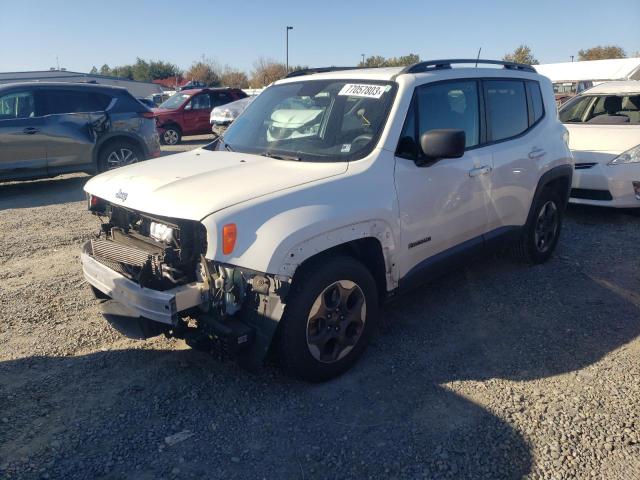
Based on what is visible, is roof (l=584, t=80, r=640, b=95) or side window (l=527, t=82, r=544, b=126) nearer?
side window (l=527, t=82, r=544, b=126)

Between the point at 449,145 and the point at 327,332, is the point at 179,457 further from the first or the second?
the point at 449,145

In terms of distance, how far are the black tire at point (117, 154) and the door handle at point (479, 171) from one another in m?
7.28

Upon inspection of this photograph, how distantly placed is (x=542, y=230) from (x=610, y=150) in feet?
8.40

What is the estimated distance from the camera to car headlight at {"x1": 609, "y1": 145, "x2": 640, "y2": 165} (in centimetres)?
683

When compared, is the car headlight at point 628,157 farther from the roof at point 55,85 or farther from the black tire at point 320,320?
the roof at point 55,85

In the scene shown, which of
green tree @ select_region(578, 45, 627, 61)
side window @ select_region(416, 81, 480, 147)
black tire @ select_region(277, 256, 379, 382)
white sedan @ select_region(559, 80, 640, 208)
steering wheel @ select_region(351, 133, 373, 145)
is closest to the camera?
black tire @ select_region(277, 256, 379, 382)

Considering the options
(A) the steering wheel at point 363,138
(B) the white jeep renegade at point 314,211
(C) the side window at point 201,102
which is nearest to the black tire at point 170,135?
(C) the side window at point 201,102

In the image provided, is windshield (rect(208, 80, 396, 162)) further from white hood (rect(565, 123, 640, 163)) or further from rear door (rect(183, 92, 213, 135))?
rear door (rect(183, 92, 213, 135))

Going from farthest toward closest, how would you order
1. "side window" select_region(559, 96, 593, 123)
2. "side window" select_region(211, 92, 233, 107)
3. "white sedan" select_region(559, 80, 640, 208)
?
1. "side window" select_region(211, 92, 233, 107)
2. "side window" select_region(559, 96, 593, 123)
3. "white sedan" select_region(559, 80, 640, 208)

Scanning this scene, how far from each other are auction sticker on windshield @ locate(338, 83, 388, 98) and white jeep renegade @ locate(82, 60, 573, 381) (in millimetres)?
11

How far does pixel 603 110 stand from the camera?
8.17 meters

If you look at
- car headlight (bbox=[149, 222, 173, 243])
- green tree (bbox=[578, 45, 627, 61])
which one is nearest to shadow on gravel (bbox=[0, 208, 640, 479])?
car headlight (bbox=[149, 222, 173, 243])

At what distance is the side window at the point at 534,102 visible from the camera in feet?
16.3

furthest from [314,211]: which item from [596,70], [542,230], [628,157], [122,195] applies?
[596,70]
